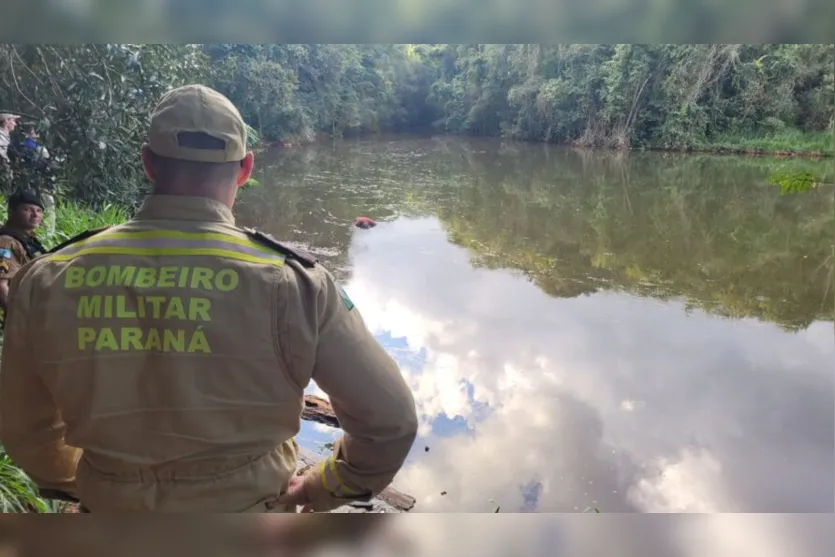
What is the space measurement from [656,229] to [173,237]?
876 cm

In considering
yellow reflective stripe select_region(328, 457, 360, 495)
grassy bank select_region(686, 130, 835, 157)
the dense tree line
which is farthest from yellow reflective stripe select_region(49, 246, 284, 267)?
grassy bank select_region(686, 130, 835, 157)

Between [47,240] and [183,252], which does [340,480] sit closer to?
[183,252]

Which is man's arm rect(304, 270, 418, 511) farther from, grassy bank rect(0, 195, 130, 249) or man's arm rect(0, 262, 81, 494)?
grassy bank rect(0, 195, 130, 249)

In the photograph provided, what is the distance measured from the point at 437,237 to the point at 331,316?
6444mm

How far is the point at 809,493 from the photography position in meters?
3.58

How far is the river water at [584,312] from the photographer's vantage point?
3.82 m

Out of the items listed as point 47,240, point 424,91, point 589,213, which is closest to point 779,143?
point 589,213

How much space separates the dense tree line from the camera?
3.10 meters

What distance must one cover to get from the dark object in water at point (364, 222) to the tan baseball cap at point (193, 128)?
5.57 meters

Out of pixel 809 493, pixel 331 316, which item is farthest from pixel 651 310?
pixel 331 316

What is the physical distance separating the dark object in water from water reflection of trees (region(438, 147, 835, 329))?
1.08m

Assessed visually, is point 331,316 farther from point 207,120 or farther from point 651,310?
point 651,310

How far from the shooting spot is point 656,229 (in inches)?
341

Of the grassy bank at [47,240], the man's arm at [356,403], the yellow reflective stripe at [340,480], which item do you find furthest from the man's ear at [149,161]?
the grassy bank at [47,240]
